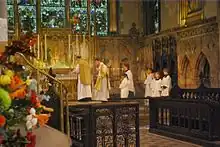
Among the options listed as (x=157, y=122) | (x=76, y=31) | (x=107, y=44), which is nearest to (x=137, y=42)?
(x=107, y=44)

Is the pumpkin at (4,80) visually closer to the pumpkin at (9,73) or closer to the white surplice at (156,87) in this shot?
the pumpkin at (9,73)

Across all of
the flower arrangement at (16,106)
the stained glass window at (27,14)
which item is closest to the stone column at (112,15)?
the stained glass window at (27,14)

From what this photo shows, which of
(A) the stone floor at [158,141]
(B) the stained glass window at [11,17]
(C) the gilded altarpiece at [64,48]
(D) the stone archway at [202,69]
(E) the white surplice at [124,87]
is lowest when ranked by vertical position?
(A) the stone floor at [158,141]

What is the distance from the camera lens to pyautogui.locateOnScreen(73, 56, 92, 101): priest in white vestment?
45.7 feet

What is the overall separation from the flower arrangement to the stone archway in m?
13.2

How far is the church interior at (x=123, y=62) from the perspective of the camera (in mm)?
6656

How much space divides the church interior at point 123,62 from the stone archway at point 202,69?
0.04m

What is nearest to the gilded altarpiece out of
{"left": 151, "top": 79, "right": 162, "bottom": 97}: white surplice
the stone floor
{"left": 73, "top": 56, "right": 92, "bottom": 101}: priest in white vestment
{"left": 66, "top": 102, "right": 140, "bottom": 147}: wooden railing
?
{"left": 73, "top": 56, "right": 92, "bottom": 101}: priest in white vestment

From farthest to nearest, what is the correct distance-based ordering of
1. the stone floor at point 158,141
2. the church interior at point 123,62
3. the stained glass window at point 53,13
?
the stained glass window at point 53,13 → the stone floor at point 158,141 → the church interior at point 123,62

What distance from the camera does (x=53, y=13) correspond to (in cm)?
1973

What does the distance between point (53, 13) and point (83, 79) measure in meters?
6.36

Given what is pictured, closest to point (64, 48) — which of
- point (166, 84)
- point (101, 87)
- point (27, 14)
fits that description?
point (27, 14)

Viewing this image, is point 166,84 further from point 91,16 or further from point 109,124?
point 109,124

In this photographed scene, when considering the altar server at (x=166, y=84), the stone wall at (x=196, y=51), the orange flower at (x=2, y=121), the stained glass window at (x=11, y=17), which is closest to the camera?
the orange flower at (x=2, y=121)
